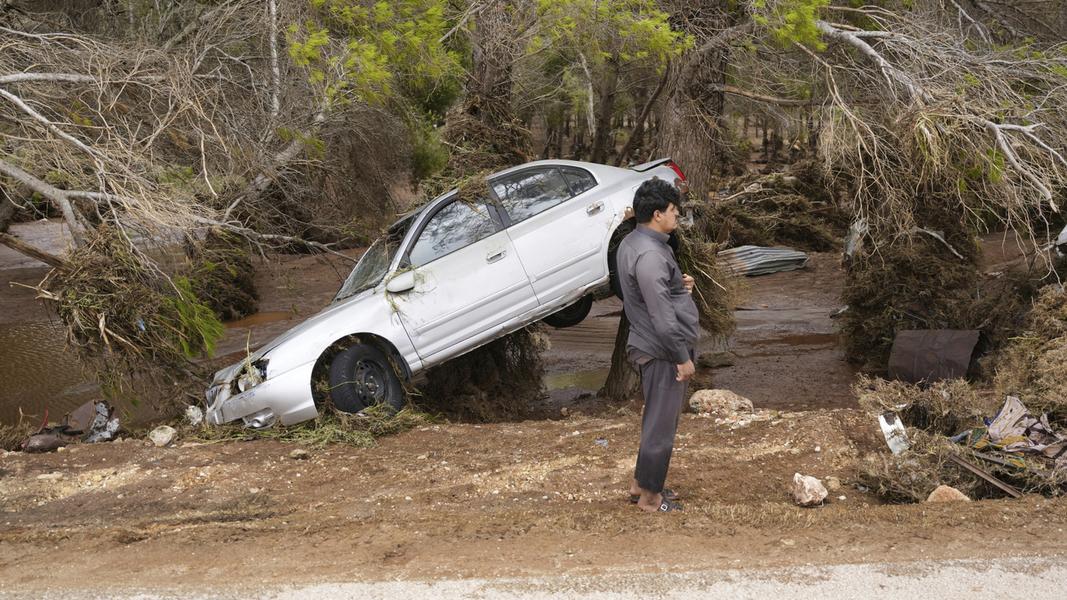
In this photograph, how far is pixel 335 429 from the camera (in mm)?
7344

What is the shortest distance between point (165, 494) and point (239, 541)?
149cm

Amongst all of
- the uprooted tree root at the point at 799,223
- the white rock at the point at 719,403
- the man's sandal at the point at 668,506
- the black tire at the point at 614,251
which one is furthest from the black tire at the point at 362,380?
the uprooted tree root at the point at 799,223

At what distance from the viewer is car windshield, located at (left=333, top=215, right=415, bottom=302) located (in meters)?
8.17

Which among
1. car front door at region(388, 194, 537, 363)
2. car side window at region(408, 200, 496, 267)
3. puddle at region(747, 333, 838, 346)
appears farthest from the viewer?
puddle at region(747, 333, 838, 346)

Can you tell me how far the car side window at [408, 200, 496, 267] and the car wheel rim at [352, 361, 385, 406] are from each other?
951mm

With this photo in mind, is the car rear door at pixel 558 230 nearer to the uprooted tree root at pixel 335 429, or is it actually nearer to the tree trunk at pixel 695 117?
the uprooted tree root at pixel 335 429

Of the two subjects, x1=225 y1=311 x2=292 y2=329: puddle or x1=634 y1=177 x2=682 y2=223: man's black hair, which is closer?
x1=634 y1=177 x2=682 y2=223: man's black hair

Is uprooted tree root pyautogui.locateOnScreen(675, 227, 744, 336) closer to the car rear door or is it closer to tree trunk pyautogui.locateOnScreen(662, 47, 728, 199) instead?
the car rear door

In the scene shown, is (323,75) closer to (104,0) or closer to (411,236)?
(411,236)

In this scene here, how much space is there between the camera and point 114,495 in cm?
638

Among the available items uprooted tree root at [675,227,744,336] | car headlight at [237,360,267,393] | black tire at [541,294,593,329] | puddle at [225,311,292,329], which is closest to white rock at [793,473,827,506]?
uprooted tree root at [675,227,744,336]

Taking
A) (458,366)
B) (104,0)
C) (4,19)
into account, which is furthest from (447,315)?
(104,0)

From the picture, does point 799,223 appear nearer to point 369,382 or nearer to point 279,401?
point 369,382

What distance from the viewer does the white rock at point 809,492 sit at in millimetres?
5449
